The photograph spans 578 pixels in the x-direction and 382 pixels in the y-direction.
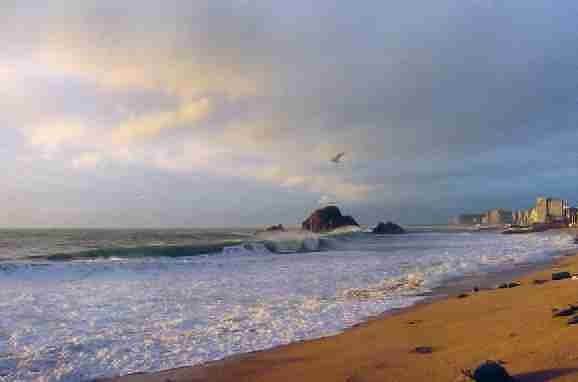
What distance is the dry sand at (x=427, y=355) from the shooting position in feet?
14.6

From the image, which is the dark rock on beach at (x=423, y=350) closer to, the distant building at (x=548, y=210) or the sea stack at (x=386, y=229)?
the sea stack at (x=386, y=229)

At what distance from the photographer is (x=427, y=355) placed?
5418 mm

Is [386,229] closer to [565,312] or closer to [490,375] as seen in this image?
[565,312]

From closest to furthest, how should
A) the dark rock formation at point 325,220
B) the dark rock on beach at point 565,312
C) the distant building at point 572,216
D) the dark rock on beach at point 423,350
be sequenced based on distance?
the dark rock on beach at point 423,350 < the dark rock on beach at point 565,312 < the dark rock formation at point 325,220 < the distant building at point 572,216

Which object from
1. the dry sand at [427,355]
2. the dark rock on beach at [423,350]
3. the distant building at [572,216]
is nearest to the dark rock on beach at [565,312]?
the dry sand at [427,355]

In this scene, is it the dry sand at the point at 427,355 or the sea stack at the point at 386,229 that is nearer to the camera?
the dry sand at the point at 427,355

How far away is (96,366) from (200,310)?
3.65m

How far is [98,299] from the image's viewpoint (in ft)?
36.3

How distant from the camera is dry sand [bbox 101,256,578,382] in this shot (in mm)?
4454

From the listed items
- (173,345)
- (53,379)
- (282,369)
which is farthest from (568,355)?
(53,379)

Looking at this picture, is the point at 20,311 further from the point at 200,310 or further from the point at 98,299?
the point at 200,310

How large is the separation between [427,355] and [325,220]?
2886 inches

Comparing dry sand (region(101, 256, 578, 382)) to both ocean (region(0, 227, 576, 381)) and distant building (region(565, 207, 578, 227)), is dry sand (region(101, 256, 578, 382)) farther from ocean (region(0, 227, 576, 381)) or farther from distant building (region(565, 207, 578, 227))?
distant building (region(565, 207, 578, 227))

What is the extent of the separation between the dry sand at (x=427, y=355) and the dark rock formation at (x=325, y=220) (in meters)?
69.2
